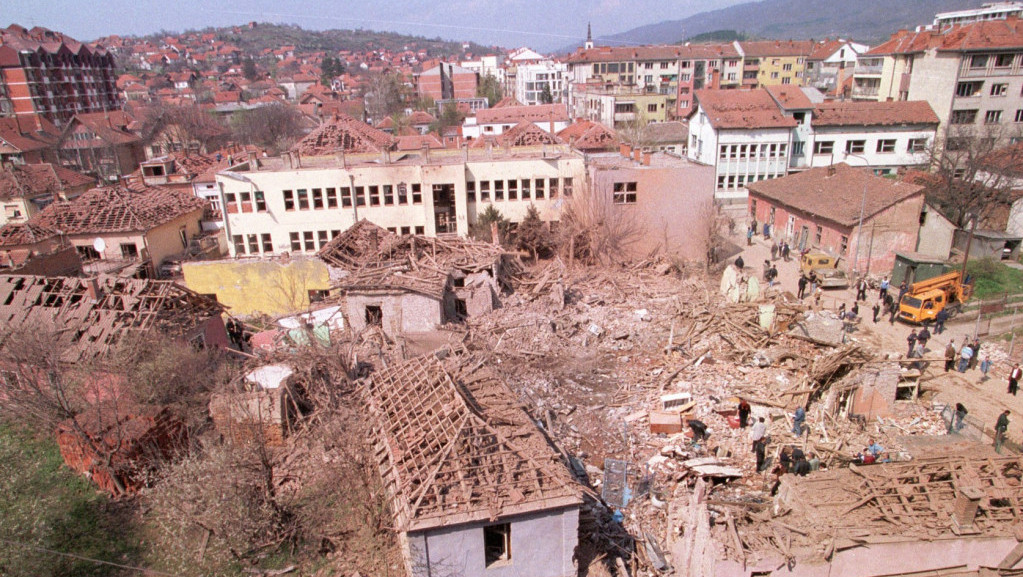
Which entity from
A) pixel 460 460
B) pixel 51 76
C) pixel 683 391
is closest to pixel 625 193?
pixel 683 391

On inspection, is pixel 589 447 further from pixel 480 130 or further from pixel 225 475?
pixel 480 130

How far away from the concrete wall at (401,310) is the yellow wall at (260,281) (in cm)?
487

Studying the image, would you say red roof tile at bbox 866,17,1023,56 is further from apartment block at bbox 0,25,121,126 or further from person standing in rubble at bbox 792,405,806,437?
apartment block at bbox 0,25,121,126

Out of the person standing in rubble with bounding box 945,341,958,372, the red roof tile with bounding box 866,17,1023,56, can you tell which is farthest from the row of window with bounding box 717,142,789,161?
the person standing in rubble with bounding box 945,341,958,372

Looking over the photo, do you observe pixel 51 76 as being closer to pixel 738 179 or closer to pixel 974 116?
pixel 738 179

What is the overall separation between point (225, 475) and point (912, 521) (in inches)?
551

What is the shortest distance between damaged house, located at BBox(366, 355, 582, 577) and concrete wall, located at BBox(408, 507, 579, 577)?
2 centimetres

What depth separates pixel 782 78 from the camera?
89.7 m

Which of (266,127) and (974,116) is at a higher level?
A: (974,116)

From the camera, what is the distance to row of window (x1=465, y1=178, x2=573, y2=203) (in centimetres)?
3312

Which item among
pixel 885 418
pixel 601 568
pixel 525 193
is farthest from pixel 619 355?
pixel 525 193

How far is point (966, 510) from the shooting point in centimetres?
1142

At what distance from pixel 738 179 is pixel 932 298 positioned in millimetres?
24015

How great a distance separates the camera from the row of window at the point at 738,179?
4553 cm
